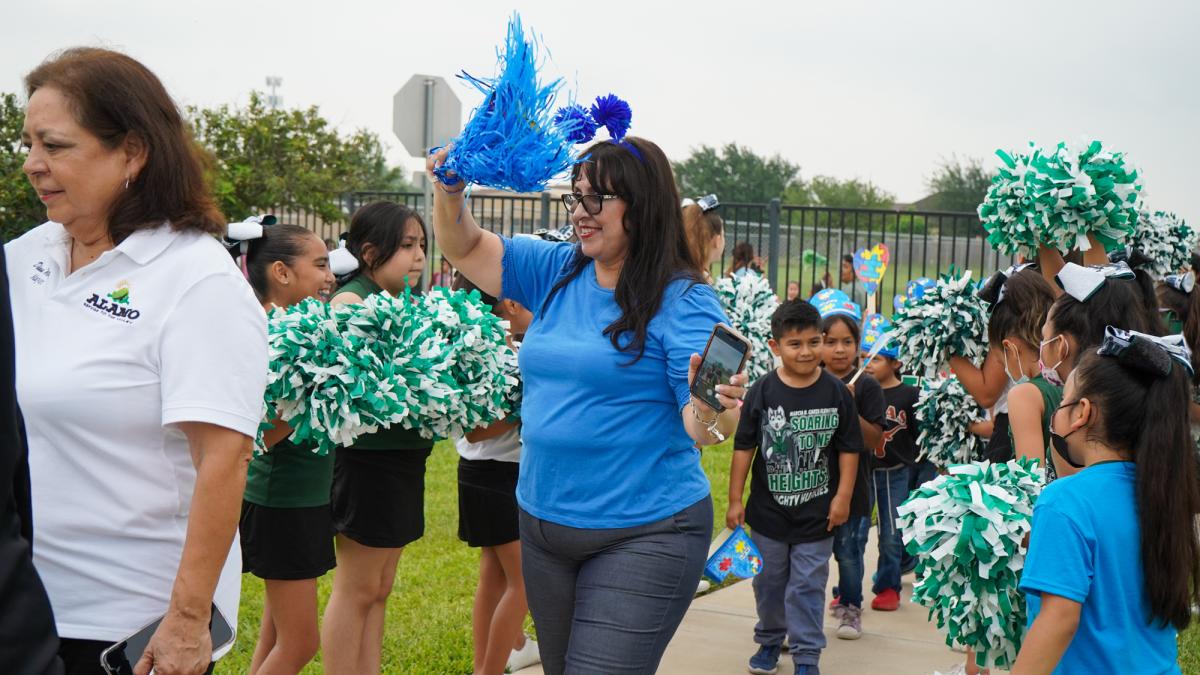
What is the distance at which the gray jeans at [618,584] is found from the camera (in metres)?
3.19

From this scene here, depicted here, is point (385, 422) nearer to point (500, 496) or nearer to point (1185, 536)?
point (500, 496)

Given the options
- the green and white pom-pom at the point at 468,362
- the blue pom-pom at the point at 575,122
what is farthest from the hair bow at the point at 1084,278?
the green and white pom-pom at the point at 468,362

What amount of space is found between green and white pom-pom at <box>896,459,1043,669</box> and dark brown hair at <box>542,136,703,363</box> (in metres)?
0.97

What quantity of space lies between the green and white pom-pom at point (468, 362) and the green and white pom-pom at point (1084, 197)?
2.18 metres

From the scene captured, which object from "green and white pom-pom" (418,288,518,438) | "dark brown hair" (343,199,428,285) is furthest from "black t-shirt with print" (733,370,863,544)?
"dark brown hair" (343,199,428,285)

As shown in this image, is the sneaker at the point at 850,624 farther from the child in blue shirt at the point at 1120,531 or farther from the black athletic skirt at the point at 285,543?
the child in blue shirt at the point at 1120,531

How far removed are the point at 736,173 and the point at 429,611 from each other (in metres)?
32.8

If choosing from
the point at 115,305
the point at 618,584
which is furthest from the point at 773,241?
the point at 115,305

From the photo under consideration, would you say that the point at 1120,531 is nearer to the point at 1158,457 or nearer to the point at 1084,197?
the point at 1158,457

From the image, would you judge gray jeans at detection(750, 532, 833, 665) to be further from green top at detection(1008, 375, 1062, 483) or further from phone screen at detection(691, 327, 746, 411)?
phone screen at detection(691, 327, 746, 411)

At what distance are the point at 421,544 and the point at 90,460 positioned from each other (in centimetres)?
549

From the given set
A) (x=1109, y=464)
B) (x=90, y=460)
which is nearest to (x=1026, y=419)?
(x=1109, y=464)

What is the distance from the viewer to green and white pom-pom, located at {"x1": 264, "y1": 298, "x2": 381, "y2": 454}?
3.81m

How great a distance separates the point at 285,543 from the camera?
13.3ft
